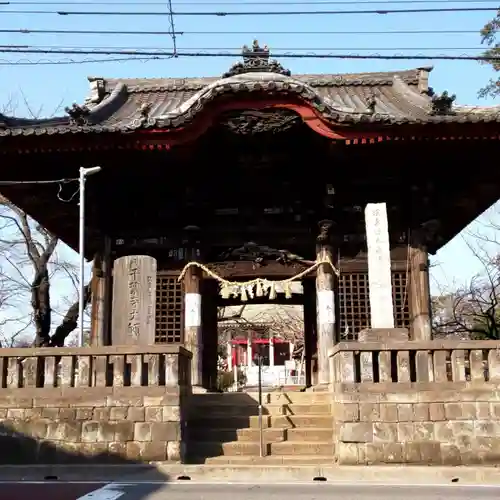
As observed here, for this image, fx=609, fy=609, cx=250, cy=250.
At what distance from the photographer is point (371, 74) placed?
59.9 feet

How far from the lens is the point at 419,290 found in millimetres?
13336

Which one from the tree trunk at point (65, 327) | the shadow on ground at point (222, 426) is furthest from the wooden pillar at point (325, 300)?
the tree trunk at point (65, 327)

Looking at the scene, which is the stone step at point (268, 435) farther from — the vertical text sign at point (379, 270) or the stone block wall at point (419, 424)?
the vertical text sign at point (379, 270)

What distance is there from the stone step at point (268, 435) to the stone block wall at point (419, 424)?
2.96 feet

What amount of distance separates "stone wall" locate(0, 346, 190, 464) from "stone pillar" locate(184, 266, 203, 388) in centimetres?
283

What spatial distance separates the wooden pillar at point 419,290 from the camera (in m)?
13.2

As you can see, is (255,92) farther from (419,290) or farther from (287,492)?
(287,492)

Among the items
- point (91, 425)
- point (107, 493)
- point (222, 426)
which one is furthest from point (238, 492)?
point (222, 426)

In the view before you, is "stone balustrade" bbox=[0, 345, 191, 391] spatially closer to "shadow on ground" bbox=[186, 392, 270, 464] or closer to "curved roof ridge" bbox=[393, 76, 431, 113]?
A: "shadow on ground" bbox=[186, 392, 270, 464]

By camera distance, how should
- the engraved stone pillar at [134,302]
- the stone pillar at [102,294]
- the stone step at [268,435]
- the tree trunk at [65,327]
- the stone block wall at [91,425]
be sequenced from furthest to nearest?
1. the tree trunk at [65,327]
2. the stone pillar at [102,294]
3. the engraved stone pillar at [134,302]
4. the stone step at [268,435]
5. the stone block wall at [91,425]

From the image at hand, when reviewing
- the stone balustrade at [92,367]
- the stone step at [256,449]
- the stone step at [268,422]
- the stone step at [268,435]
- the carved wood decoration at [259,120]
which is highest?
the carved wood decoration at [259,120]

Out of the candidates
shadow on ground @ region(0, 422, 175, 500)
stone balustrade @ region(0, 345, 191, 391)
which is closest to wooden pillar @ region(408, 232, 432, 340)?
stone balustrade @ region(0, 345, 191, 391)

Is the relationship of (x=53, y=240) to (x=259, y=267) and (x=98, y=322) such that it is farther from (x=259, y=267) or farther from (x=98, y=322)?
(x=259, y=267)

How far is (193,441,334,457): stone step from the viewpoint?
33.9 feet
